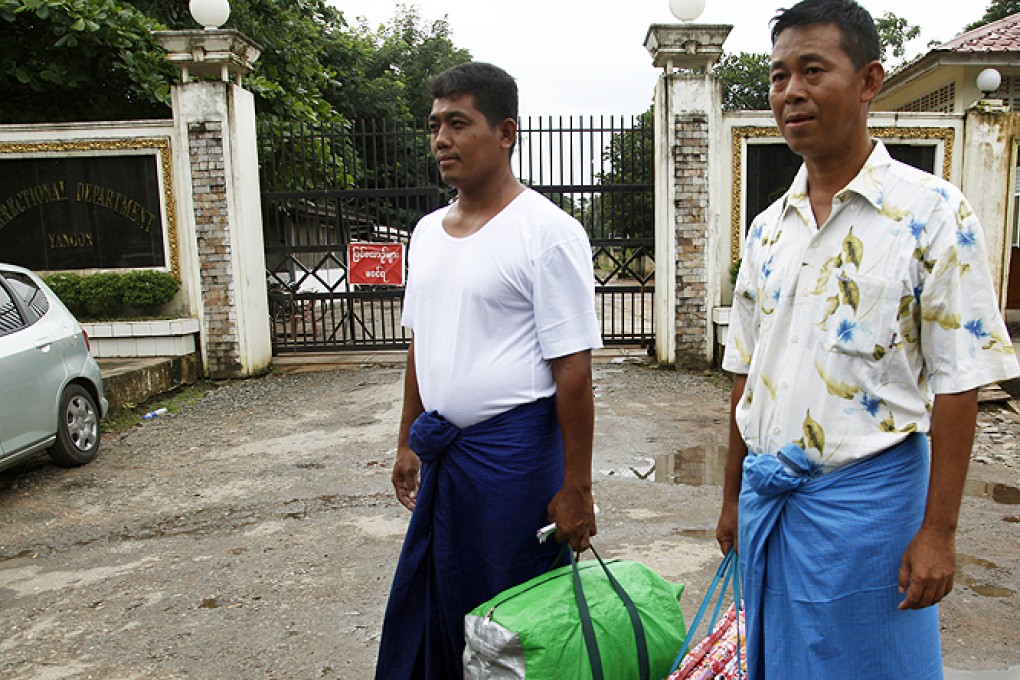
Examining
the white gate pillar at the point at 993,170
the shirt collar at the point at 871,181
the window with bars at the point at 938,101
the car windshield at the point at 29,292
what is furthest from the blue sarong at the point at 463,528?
the window with bars at the point at 938,101

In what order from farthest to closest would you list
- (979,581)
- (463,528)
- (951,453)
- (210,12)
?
(210,12) < (979,581) < (463,528) < (951,453)

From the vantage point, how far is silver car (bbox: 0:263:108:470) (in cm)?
507

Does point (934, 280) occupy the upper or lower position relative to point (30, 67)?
lower

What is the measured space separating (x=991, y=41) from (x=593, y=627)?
12.6 meters

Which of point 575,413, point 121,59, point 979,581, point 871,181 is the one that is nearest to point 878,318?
point 871,181

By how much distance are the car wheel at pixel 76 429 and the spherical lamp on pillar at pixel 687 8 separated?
6.50 meters

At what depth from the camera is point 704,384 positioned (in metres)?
8.04

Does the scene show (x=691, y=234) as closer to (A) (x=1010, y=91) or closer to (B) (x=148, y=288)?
(B) (x=148, y=288)

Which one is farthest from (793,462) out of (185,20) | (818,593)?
(185,20)

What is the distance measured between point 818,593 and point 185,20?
12.5 meters

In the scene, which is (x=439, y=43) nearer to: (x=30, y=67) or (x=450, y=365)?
(x=30, y=67)

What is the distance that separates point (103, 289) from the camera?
856cm

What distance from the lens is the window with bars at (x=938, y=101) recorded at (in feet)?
39.3

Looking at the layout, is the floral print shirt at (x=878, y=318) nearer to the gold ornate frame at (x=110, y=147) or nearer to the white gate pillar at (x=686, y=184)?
the white gate pillar at (x=686, y=184)
